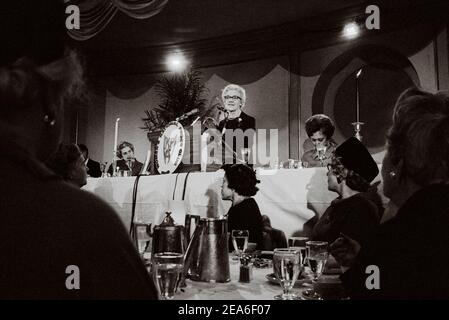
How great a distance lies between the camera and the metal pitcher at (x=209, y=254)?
1008 millimetres

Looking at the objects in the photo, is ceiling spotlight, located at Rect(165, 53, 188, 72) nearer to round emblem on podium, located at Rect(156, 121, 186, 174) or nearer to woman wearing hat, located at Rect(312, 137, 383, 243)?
round emblem on podium, located at Rect(156, 121, 186, 174)

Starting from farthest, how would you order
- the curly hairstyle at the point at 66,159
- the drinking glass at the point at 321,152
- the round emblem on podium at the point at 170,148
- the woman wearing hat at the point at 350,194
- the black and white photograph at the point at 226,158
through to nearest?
the drinking glass at the point at 321,152, the round emblem on podium at the point at 170,148, the curly hairstyle at the point at 66,159, the woman wearing hat at the point at 350,194, the black and white photograph at the point at 226,158

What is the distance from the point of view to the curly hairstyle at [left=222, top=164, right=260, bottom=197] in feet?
7.07

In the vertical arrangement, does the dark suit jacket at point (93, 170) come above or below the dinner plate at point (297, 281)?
above

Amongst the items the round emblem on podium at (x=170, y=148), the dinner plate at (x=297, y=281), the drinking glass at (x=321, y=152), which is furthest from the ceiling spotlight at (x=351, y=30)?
the dinner plate at (x=297, y=281)

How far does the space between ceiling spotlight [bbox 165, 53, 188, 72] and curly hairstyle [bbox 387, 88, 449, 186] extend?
4793 millimetres

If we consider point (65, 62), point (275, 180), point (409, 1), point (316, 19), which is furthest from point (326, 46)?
point (65, 62)

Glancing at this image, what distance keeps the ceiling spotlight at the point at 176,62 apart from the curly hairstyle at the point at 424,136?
15.7ft

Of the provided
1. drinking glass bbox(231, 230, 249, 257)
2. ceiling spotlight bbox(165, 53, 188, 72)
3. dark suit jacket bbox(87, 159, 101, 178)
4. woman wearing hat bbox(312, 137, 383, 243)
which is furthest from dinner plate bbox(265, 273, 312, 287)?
ceiling spotlight bbox(165, 53, 188, 72)

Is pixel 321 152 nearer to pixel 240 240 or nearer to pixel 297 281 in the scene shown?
pixel 240 240

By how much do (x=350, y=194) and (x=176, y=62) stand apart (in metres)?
4.55

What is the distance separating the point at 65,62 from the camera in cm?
63

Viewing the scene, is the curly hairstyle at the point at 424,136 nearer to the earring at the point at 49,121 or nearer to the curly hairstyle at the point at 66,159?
the earring at the point at 49,121

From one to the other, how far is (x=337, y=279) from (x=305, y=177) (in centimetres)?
108
